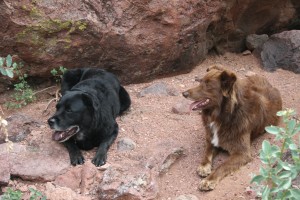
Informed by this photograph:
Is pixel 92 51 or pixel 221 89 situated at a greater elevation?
pixel 221 89

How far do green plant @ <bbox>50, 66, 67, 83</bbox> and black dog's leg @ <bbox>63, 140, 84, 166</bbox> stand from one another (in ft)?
4.66

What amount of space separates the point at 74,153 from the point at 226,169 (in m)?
1.79

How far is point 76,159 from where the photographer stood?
19.0ft

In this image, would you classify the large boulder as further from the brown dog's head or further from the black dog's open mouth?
the black dog's open mouth

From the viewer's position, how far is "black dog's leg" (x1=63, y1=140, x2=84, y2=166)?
19.0 feet

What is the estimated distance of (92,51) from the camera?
7402 millimetres

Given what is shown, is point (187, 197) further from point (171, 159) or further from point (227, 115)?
point (227, 115)

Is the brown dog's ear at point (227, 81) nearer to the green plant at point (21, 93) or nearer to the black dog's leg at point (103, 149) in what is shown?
the black dog's leg at point (103, 149)

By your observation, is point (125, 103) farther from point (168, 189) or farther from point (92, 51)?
point (168, 189)

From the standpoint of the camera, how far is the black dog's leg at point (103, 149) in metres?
5.77

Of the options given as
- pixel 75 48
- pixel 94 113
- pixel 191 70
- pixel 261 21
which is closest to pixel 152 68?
pixel 191 70

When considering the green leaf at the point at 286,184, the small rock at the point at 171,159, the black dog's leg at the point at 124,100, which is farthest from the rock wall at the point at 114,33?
the green leaf at the point at 286,184

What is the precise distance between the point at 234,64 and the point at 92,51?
2.73m

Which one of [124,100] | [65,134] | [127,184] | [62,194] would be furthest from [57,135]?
[124,100]
